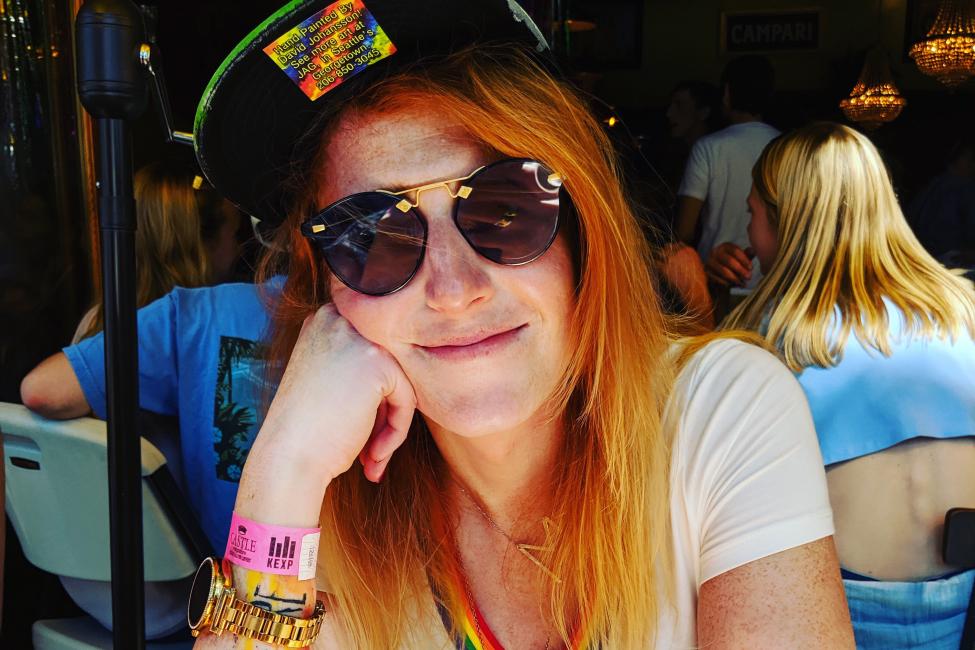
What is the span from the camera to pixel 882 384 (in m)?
2.17

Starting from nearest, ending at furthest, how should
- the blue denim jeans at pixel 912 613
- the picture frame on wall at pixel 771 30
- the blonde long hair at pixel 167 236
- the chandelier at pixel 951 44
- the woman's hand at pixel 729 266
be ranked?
the blue denim jeans at pixel 912 613 < the blonde long hair at pixel 167 236 < the woman's hand at pixel 729 266 < the chandelier at pixel 951 44 < the picture frame on wall at pixel 771 30

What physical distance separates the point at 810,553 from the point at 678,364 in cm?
36

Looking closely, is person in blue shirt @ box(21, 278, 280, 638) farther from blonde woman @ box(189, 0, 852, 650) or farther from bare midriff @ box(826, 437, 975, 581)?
bare midriff @ box(826, 437, 975, 581)

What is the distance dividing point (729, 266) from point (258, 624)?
2.45m

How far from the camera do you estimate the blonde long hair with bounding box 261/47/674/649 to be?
4.18ft

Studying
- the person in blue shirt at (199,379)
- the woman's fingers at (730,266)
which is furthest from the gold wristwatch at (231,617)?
the woman's fingers at (730,266)

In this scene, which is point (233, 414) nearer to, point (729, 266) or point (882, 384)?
point (882, 384)

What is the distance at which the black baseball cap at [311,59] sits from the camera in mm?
1191

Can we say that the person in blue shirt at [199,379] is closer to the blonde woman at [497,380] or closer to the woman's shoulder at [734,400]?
the blonde woman at [497,380]

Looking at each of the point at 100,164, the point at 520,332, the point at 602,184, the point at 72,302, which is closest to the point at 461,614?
the point at 520,332

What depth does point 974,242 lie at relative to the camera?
15.9ft

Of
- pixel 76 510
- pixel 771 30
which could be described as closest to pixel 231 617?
pixel 76 510

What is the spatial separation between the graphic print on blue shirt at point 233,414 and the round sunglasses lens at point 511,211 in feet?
4.23

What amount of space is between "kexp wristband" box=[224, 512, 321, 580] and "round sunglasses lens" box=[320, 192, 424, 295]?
1.25 ft
